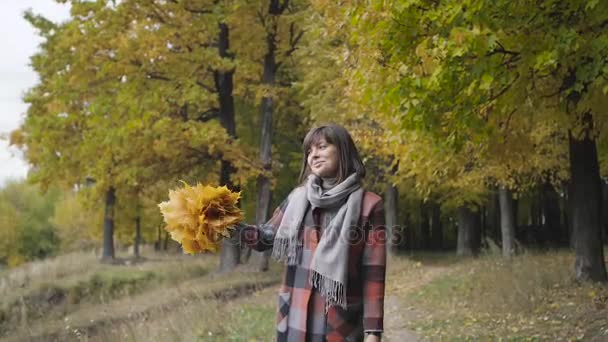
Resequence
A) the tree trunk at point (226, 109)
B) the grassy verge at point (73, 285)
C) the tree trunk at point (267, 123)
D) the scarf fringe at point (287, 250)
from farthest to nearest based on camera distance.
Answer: the tree trunk at point (267, 123)
the tree trunk at point (226, 109)
the grassy verge at point (73, 285)
the scarf fringe at point (287, 250)

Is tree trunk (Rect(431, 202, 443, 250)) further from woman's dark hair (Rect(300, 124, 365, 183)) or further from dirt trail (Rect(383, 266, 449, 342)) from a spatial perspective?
woman's dark hair (Rect(300, 124, 365, 183))

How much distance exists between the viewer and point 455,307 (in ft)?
31.4

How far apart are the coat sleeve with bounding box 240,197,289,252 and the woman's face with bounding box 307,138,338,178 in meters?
0.30

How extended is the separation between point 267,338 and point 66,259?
21.6m

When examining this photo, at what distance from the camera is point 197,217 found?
2.87 metres

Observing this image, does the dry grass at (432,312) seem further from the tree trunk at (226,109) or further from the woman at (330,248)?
the woman at (330,248)

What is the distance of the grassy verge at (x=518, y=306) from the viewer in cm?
690

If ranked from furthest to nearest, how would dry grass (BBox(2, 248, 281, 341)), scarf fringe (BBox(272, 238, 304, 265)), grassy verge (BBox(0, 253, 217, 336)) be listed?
grassy verge (BBox(0, 253, 217, 336))
dry grass (BBox(2, 248, 281, 341))
scarf fringe (BBox(272, 238, 304, 265))

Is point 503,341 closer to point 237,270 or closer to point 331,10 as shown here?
point 331,10

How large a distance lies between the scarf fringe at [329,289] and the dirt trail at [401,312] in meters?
4.92

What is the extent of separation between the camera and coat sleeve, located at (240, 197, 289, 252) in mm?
3100

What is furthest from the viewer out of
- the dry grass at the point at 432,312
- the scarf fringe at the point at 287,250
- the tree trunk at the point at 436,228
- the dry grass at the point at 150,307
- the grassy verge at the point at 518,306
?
the tree trunk at the point at 436,228

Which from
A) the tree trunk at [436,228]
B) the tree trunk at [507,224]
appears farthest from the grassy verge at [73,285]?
the tree trunk at [436,228]

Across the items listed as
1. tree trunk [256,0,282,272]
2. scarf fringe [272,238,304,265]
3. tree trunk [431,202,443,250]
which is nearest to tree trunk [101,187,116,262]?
tree trunk [256,0,282,272]
